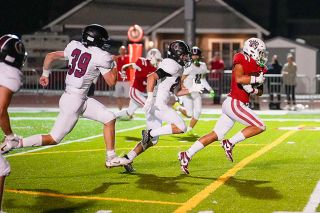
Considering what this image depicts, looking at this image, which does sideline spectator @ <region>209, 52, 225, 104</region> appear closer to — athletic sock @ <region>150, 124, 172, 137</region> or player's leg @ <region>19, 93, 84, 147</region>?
athletic sock @ <region>150, 124, 172, 137</region>

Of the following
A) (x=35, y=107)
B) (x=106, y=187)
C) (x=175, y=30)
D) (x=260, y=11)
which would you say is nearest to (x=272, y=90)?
(x=35, y=107)

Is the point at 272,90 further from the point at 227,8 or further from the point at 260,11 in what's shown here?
the point at 260,11

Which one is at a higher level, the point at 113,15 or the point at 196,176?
the point at 113,15

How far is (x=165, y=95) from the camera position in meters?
10.9

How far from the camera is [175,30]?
1561 inches

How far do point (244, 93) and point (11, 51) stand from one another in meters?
3.72

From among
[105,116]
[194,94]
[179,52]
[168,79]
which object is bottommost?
[194,94]

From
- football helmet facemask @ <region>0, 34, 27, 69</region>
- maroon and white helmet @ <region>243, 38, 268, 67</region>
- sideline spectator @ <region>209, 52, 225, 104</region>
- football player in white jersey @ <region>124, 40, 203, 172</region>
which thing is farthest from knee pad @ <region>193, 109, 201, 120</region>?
sideline spectator @ <region>209, 52, 225, 104</region>

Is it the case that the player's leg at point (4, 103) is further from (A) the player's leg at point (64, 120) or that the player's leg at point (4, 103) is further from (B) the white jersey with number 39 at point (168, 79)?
(B) the white jersey with number 39 at point (168, 79)

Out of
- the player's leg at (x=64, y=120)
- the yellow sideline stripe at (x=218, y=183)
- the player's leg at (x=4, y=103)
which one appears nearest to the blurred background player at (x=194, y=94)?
the yellow sideline stripe at (x=218, y=183)

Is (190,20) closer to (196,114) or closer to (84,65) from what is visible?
(196,114)

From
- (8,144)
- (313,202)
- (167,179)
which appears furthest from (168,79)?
(313,202)

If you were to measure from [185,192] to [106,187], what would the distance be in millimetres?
1029

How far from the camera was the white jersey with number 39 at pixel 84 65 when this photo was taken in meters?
9.23
